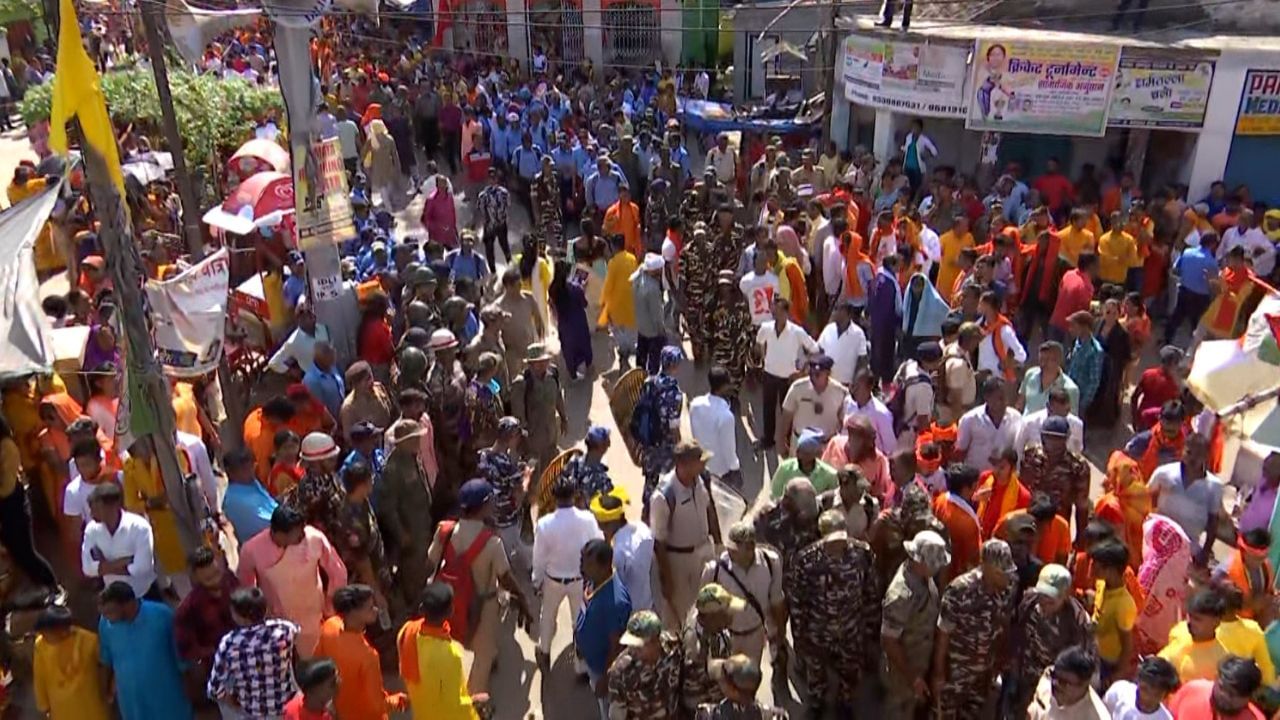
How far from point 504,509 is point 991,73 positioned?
9666 mm

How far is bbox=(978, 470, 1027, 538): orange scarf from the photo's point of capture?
17.9 feet

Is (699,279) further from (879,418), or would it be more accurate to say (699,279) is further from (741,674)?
(741,674)

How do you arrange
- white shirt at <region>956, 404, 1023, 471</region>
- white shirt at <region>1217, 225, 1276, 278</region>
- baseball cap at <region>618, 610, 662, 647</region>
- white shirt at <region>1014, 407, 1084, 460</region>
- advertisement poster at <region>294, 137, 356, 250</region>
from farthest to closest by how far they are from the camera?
white shirt at <region>1217, 225, 1276, 278</region>
advertisement poster at <region>294, 137, 356, 250</region>
white shirt at <region>956, 404, 1023, 471</region>
white shirt at <region>1014, 407, 1084, 460</region>
baseball cap at <region>618, 610, 662, 647</region>

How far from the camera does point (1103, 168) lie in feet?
44.3

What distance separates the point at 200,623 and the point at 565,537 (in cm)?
178

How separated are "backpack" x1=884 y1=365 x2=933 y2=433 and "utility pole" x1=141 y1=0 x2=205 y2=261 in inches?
255

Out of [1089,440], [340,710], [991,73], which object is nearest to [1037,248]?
[1089,440]

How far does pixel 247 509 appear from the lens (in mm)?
5562

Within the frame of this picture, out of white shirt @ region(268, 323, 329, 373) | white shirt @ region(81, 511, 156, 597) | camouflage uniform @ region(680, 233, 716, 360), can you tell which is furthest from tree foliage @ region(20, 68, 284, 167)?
white shirt @ region(81, 511, 156, 597)

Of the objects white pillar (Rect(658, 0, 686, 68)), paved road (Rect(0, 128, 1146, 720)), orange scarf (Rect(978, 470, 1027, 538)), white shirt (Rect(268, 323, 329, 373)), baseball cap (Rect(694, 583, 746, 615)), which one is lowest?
paved road (Rect(0, 128, 1146, 720))

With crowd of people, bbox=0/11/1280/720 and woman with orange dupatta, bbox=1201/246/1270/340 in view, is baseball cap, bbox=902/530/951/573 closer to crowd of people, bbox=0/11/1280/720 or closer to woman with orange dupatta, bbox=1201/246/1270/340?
crowd of people, bbox=0/11/1280/720

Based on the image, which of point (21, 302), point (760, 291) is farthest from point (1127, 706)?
point (21, 302)

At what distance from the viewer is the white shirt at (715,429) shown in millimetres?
6547

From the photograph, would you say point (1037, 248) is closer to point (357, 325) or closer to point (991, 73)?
point (991, 73)
